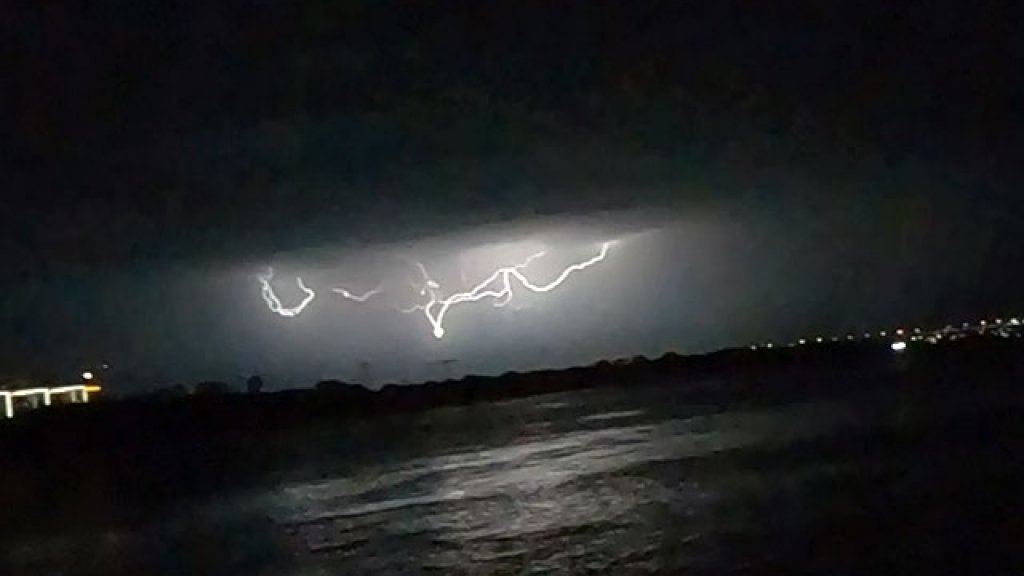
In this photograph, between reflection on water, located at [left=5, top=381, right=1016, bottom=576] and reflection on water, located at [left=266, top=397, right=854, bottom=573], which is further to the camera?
reflection on water, located at [left=266, top=397, right=854, bottom=573]

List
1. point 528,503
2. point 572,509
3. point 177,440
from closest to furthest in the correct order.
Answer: point 572,509, point 528,503, point 177,440

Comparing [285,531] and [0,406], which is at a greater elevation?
[0,406]

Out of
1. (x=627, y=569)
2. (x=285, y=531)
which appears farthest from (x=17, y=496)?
(x=627, y=569)

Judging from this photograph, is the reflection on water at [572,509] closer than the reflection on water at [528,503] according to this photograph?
Yes

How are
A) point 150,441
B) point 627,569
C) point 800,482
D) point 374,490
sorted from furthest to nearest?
point 150,441, point 374,490, point 800,482, point 627,569

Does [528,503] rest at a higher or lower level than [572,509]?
higher

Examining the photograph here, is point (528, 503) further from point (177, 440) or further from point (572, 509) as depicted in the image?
point (177, 440)

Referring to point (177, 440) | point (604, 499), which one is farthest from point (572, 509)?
point (177, 440)

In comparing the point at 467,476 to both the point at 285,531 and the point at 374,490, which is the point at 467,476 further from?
the point at 285,531
